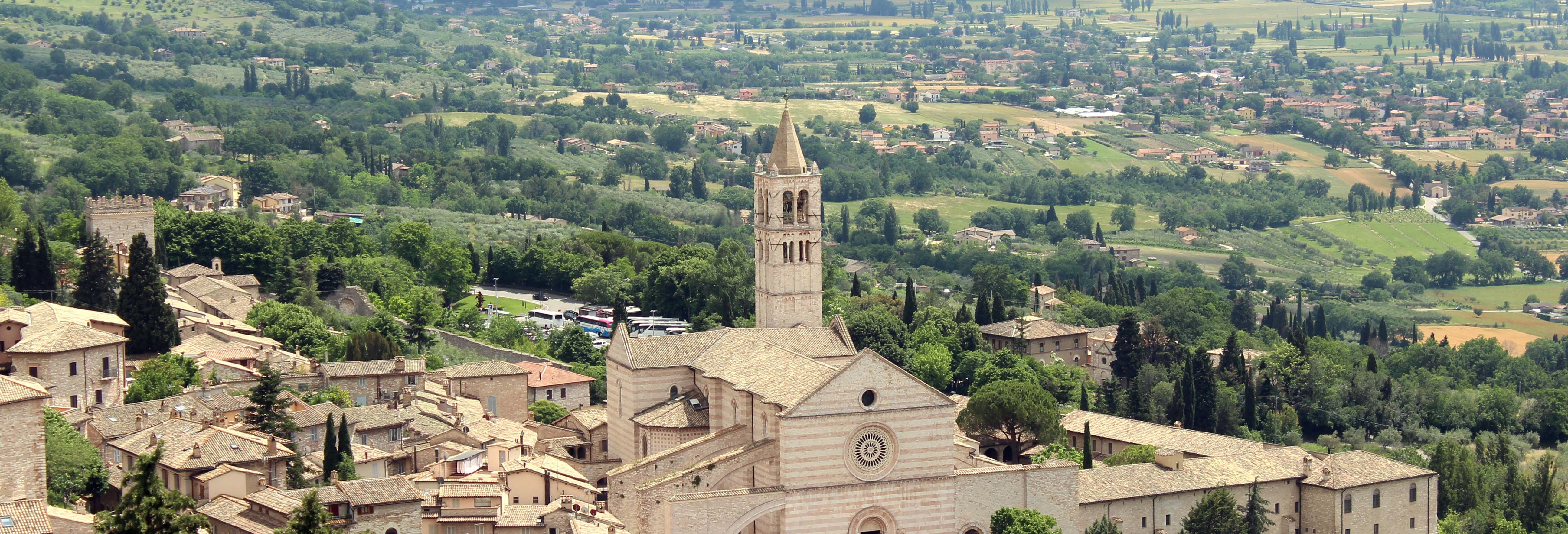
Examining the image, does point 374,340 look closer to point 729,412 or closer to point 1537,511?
point 729,412

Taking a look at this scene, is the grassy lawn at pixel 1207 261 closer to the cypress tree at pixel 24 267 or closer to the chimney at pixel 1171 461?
the chimney at pixel 1171 461

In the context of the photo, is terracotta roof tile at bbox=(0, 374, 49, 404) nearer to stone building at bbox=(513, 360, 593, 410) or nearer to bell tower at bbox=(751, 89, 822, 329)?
stone building at bbox=(513, 360, 593, 410)

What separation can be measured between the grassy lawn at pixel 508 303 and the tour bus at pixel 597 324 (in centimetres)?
354

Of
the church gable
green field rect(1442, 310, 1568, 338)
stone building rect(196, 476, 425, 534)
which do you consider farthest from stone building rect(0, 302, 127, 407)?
green field rect(1442, 310, 1568, 338)

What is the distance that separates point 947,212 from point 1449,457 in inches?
3961

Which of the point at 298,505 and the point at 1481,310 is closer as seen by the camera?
the point at 298,505

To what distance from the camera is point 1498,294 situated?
151m

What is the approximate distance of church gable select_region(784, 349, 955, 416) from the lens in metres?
51.0

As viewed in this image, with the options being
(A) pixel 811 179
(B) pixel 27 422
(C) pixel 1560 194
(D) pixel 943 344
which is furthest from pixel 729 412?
(C) pixel 1560 194

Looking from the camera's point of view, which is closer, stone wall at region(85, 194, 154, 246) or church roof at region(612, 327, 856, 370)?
church roof at region(612, 327, 856, 370)

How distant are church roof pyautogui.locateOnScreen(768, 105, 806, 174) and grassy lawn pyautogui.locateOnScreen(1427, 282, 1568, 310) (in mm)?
91190

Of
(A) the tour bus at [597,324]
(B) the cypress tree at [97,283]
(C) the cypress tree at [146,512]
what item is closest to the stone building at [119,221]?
(B) the cypress tree at [97,283]

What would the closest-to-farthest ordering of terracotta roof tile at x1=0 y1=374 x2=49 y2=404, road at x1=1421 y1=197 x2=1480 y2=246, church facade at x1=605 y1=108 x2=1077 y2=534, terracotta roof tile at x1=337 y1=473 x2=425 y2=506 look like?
terracotta roof tile at x1=0 y1=374 x2=49 y2=404, terracotta roof tile at x1=337 y1=473 x2=425 y2=506, church facade at x1=605 y1=108 x2=1077 y2=534, road at x1=1421 y1=197 x2=1480 y2=246

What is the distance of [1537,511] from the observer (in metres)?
67.8
